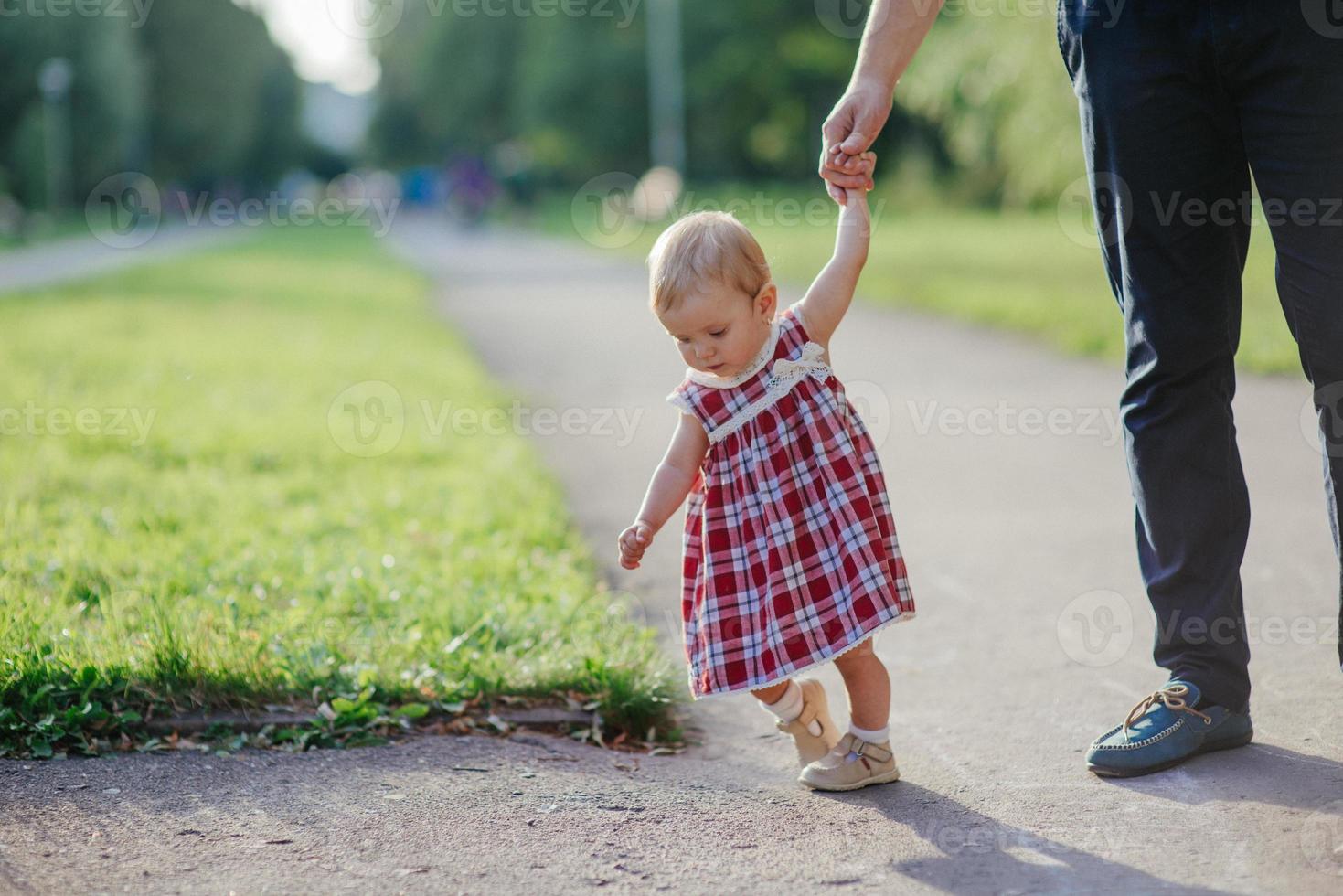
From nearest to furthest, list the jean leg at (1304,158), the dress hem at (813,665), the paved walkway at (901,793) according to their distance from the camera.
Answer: the paved walkway at (901,793)
the jean leg at (1304,158)
the dress hem at (813,665)

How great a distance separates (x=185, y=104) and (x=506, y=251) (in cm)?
4003

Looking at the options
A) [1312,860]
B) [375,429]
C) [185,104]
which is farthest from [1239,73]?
[185,104]

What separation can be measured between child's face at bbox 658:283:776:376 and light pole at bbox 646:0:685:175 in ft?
120

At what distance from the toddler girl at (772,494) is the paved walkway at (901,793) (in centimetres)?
→ 26

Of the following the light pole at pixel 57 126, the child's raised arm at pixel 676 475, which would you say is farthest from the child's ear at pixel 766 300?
the light pole at pixel 57 126

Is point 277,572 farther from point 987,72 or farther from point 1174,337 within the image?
point 987,72

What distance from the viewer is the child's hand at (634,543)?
2.63 m

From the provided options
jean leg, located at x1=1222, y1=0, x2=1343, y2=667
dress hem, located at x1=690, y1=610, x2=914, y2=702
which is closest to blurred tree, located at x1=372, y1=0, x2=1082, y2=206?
jean leg, located at x1=1222, y1=0, x2=1343, y2=667

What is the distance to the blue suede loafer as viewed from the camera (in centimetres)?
271

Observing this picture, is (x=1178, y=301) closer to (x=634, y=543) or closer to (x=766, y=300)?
(x=766, y=300)

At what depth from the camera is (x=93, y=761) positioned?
290cm

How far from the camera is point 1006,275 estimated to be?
13938mm

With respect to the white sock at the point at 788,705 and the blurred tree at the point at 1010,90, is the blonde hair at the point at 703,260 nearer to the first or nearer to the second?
the white sock at the point at 788,705

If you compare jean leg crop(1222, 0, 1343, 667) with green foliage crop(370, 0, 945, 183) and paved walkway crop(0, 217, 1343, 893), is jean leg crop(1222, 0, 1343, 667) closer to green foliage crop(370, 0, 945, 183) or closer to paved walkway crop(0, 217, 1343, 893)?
paved walkway crop(0, 217, 1343, 893)
